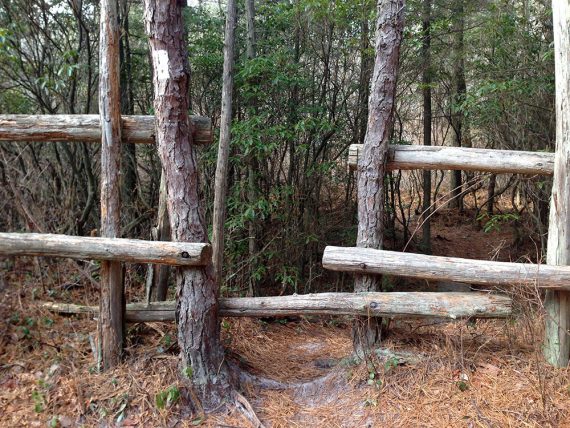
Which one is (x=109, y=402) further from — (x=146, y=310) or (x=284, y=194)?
(x=284, y=194)

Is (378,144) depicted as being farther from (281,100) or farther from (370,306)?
(281,100)

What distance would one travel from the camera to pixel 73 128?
152 inches

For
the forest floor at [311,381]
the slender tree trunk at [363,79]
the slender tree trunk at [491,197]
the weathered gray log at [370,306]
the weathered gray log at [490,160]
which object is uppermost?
the slender tree trunk at [363,79]

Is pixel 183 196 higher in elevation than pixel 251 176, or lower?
lower

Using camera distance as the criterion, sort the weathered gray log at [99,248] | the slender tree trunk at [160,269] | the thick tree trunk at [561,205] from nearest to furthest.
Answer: the weathered gray log at [99,248] → the thick tree trunk at [561,205] → the slender tree trunk at [160,269]

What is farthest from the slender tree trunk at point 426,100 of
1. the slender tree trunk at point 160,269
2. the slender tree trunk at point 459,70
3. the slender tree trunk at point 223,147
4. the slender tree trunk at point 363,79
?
the slender tree trunk at point 160,269

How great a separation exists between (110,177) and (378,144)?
2150 mm

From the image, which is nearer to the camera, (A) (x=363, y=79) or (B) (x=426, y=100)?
(A) (x=363, y=79)

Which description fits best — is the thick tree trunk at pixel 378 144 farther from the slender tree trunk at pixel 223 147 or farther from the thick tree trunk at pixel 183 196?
the slender tree trunk at pixel 223 147

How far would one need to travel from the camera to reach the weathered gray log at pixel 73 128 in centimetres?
383

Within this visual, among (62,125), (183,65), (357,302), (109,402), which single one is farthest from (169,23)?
(109,402)

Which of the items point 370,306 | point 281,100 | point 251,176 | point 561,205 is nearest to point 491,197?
point 281,100

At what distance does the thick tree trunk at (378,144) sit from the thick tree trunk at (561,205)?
1.25 metres

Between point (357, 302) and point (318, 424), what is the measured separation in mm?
953
